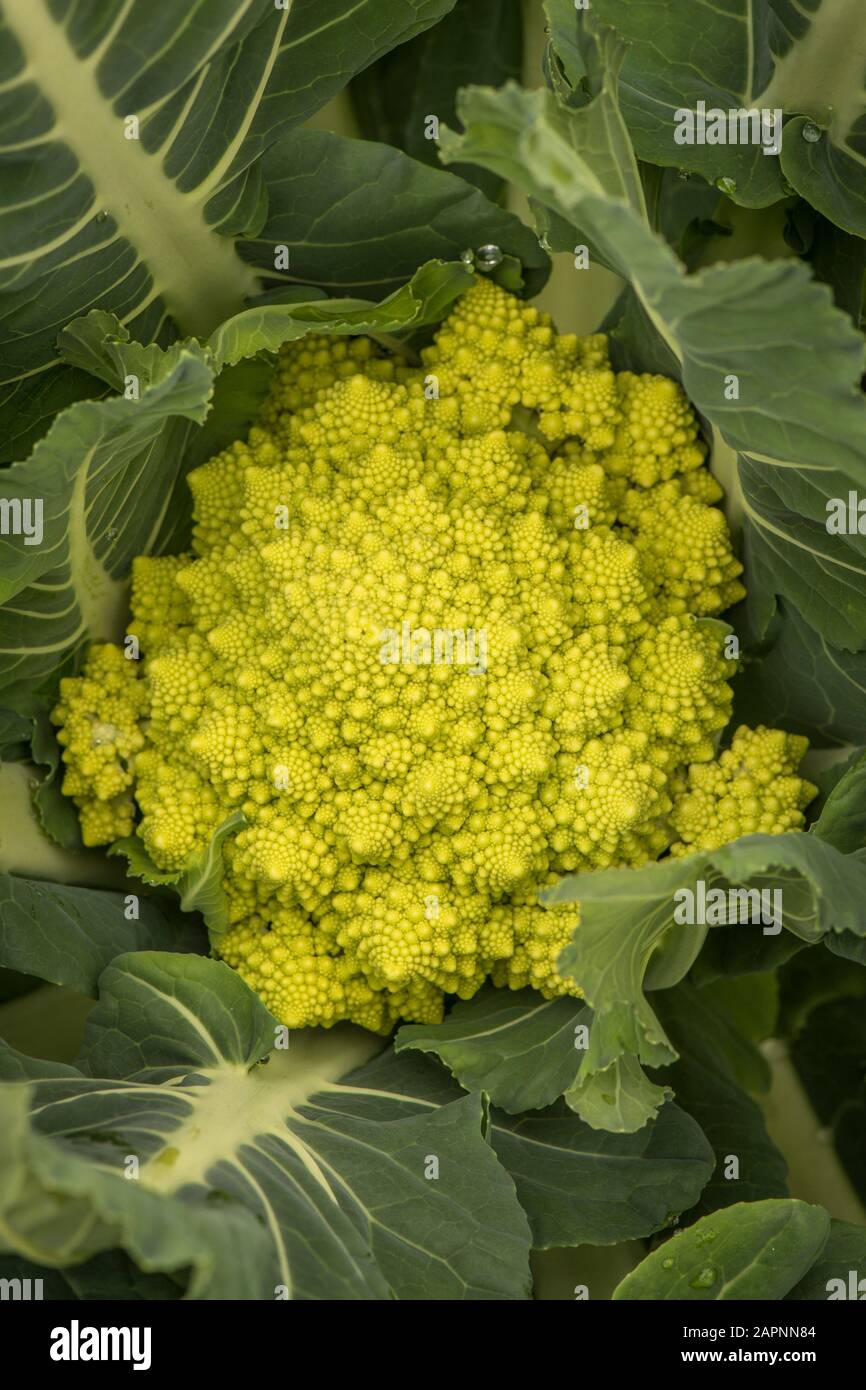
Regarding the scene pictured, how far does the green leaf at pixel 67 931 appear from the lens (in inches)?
76.3

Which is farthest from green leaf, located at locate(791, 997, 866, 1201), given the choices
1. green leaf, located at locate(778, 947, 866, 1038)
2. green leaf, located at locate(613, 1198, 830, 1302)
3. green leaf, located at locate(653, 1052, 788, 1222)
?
green leaf, located at locate(613, 1198, 830, 1302)

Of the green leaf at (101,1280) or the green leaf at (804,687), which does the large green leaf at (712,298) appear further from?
the green leaf at (101,1280)

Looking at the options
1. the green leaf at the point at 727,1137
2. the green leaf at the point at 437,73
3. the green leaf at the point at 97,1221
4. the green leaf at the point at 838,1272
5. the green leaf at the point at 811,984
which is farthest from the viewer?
the green leaf at the point at 811,984

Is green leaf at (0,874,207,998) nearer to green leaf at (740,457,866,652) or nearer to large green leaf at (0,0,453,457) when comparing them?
large green leaf at (0,0,453,457)

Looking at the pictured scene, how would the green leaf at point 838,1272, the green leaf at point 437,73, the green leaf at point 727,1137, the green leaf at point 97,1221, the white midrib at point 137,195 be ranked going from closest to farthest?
the green leaf at point 97,1221 → the white midrib at point 137,195 → the green leaf at point 838,1272 → the green leaf at point 727,1137 → the green leaf at point 437,73

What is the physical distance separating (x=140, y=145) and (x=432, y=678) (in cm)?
90

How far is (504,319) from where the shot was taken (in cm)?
211

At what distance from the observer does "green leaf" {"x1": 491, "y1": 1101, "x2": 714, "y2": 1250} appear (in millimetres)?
1931

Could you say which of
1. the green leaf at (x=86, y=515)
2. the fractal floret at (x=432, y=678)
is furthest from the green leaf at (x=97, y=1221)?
the green leaf at (x=86, y=515)

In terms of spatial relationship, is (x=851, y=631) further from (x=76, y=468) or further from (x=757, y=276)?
(x=76, y=468)

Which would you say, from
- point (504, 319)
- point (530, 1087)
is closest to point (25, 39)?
point (504, 319)

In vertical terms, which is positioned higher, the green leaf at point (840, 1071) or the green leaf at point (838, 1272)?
the green leaf at point (840, 1071)

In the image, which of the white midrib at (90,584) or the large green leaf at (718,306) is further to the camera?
the white midrib at (90,584)

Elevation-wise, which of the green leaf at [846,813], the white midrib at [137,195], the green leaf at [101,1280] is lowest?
the green leaf at [101,1280]
